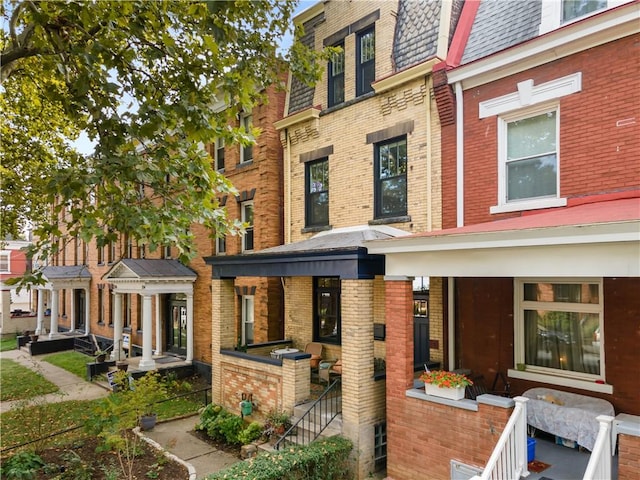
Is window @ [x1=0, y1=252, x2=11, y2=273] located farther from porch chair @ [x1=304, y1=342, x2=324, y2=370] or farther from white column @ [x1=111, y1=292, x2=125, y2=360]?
porch chair @ [x1=304, y1=342, x2=324, y2=370]

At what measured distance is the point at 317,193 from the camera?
41.9 ft

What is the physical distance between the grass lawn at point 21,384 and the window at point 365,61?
14.7 metres

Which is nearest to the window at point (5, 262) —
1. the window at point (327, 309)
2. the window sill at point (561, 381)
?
the window at point (327, 309)

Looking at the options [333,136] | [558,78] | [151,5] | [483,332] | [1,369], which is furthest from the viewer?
[1,369]

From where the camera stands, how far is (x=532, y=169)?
8.41 m

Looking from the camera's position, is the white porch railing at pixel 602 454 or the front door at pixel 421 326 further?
the front door at pixel 421 326

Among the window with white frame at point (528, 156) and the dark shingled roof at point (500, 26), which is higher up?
the dark shingled roof at point (500, 26)

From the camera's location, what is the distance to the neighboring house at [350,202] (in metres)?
8.36

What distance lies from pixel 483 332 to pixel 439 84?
5.34m


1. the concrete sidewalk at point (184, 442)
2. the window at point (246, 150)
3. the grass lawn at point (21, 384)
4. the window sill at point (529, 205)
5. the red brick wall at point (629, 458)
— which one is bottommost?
the grass lawn at point (21, 384)

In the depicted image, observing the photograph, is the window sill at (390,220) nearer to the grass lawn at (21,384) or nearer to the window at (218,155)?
the window at (218,155)

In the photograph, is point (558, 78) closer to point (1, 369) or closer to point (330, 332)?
point (330, 332)

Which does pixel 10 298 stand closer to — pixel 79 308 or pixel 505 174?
pixel 79 308

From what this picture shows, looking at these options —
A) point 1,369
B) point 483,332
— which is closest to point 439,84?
point 483,332
